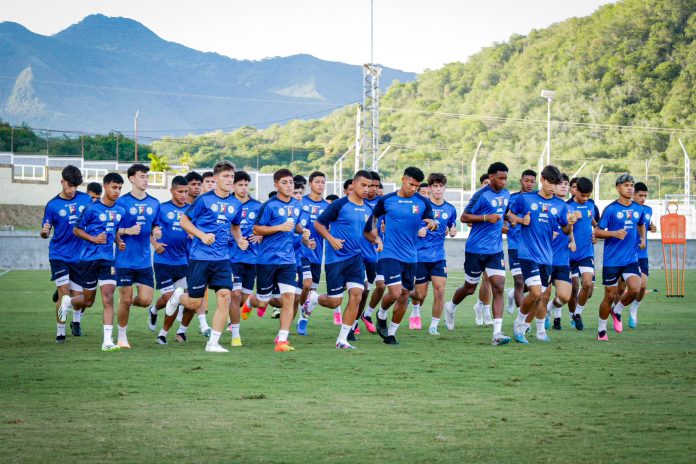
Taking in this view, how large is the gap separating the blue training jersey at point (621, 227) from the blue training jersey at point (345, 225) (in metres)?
3.69

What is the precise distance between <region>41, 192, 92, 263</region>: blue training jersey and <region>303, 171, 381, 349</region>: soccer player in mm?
3697

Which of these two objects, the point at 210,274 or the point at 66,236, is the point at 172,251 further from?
the point at 210,274

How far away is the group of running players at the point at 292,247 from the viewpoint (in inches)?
507

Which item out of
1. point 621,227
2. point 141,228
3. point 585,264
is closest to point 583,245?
point 585,264

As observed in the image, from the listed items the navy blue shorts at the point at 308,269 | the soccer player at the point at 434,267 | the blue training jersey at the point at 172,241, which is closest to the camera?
the blue training jersey at the point at 172,241

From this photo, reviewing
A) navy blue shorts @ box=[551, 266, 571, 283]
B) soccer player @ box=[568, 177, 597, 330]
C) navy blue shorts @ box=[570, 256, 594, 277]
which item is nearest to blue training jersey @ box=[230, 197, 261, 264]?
navy blue shorts @ box=[551, 266, 571, 283]

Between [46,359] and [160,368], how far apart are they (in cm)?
178

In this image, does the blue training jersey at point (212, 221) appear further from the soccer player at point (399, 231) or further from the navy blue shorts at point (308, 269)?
the navy blue shorts at point (308, 269)

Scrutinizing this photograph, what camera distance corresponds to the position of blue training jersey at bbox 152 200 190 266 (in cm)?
1468

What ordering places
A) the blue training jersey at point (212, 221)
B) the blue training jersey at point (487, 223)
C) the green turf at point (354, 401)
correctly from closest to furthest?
the green turf at point (354, 401), the blue training jersey at point (212, 221), the blue training jersey at point (487, 223)

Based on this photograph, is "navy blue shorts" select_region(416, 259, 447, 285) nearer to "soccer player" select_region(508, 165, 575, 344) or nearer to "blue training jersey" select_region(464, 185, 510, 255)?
"blue training jersey" select_region(464, 185, 510, 255)

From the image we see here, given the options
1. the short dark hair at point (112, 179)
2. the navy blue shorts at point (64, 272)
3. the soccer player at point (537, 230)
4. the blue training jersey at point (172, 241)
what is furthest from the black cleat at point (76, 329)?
the soccer player at point (537, 230)

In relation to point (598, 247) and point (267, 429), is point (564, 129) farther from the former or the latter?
point (267, 429)

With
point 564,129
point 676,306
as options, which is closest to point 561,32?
point 564,129
